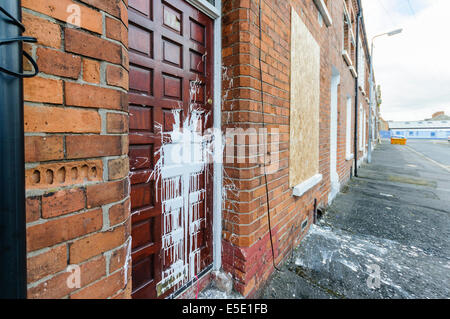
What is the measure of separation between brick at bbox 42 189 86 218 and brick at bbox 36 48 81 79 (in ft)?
1.35

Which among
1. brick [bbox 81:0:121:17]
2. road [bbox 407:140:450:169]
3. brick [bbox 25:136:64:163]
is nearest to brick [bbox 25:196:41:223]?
brick [bbox 25:136:64:163]

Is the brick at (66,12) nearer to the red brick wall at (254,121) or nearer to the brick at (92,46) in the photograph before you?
the brick at (92,46)

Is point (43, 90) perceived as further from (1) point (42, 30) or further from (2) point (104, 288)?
(2) point (104, 288)

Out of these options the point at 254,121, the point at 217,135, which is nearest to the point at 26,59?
the point at 217,135

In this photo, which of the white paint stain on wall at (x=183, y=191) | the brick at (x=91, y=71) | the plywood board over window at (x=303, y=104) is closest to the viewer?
the brick at (x=91, y=71)

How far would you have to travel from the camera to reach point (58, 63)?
74 centimetres

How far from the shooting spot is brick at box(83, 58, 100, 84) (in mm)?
808

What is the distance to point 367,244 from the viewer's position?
2791mm

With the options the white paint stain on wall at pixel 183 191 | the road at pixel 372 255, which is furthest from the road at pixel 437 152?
the white paint stain on wall at pixel 183 191

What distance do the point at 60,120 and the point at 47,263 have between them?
481 mm

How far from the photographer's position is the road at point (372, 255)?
1978 mm
